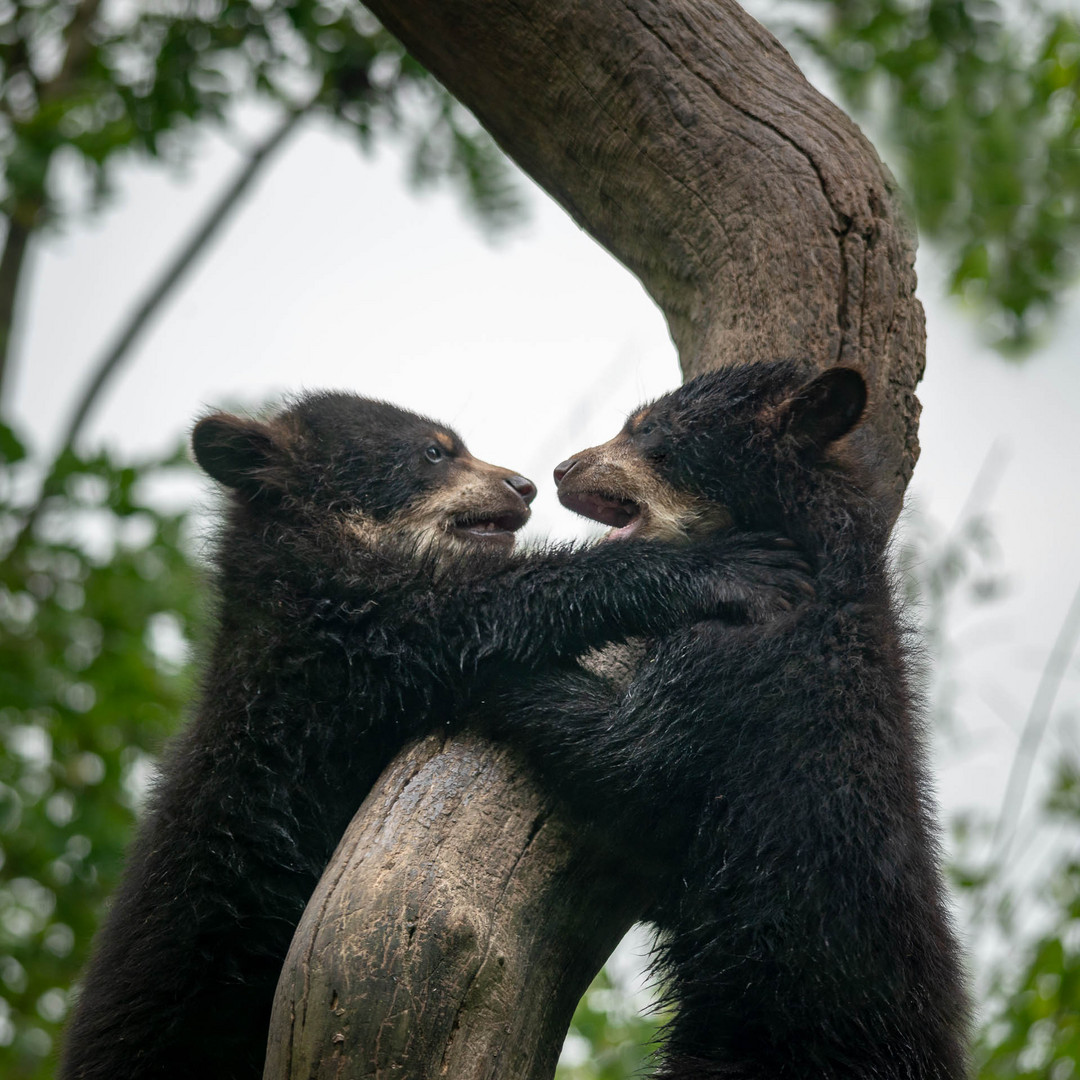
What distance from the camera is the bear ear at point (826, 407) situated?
3824 millimetres

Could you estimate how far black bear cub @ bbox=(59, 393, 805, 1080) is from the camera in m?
3.62

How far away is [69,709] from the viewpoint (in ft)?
24.2

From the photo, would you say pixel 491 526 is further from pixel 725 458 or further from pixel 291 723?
pixel 291 723

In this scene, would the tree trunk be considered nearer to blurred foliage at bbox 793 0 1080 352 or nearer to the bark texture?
the bark texture

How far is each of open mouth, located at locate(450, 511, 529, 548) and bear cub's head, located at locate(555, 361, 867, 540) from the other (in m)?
0.38

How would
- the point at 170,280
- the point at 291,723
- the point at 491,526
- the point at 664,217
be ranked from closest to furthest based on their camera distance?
the point at 291,723 < the point at 664,217 < the point at 491,526 < the point at 170,280

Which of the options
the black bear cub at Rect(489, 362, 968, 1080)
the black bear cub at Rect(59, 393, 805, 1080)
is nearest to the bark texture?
the black bear cub at Rect(489, 362, 968, 1080)

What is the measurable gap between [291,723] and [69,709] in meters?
4.26

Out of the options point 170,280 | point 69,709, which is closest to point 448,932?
point 69,709

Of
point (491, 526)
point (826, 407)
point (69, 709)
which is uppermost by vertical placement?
point (826, 407)

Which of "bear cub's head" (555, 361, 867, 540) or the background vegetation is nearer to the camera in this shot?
"bear cub's head" (555, 361, 867, 540)

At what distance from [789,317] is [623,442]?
83 centimetres

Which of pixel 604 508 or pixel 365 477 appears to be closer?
pixel 604 508

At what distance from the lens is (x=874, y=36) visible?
705 centimetres
